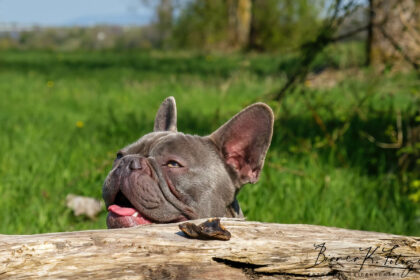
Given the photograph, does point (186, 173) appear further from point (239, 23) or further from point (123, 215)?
point (239, 23)

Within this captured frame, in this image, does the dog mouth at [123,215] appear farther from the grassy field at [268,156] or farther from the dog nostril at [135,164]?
the grassy field at [268,156]

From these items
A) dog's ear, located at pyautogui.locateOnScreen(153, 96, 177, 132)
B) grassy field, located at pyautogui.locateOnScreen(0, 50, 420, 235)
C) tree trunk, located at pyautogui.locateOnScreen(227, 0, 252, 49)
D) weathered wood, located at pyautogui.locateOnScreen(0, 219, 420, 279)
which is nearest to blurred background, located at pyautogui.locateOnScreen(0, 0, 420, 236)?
grassy field, located at pyautogui.locateOnScreen(0, 50, 420, 235)

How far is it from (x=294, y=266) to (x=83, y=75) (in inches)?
536

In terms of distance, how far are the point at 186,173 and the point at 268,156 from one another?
2.90 metres

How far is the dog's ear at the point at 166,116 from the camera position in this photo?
13.9 ft

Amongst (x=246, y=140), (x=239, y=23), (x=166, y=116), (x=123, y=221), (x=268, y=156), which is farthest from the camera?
(x=239, y=23)

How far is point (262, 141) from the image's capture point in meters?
3.67

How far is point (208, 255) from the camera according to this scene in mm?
2340

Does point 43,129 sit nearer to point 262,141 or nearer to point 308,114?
point 308,114

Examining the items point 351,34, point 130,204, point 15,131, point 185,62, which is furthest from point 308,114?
point 185,62

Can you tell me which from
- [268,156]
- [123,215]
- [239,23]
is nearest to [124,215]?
[123,215]

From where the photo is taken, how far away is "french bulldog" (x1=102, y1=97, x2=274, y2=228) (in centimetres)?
319

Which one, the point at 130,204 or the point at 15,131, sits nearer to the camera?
the point at 130,204

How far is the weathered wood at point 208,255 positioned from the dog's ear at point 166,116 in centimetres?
170
